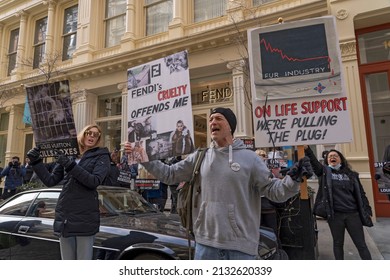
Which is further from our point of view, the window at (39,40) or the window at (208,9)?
the window at (39,40)

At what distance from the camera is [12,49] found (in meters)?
16.1

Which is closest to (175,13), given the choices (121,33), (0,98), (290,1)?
(121,33)

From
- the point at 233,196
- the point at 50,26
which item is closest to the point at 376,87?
the point at 233,196

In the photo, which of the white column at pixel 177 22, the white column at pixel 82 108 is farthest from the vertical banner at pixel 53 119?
the white column at pixel 82 108

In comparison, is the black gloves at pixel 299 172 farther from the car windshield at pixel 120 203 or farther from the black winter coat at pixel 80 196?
the car windshield at pixel 120 203

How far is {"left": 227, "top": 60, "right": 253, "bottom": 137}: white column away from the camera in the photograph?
9023mm

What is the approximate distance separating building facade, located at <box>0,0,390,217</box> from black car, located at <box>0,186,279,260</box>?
5.29m

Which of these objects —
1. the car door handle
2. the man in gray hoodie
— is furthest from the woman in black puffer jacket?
the car door handle

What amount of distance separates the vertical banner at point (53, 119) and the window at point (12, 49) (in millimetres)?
14145

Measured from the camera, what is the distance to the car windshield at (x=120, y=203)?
156 inches

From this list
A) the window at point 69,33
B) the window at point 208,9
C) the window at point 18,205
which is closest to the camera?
the window at point 18,205

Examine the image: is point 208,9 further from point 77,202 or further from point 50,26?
point 77,202

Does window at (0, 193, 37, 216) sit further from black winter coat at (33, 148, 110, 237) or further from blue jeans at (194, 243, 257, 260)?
blue jeans at (194, 243, 257, 260)

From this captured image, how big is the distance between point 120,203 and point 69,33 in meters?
12.5
